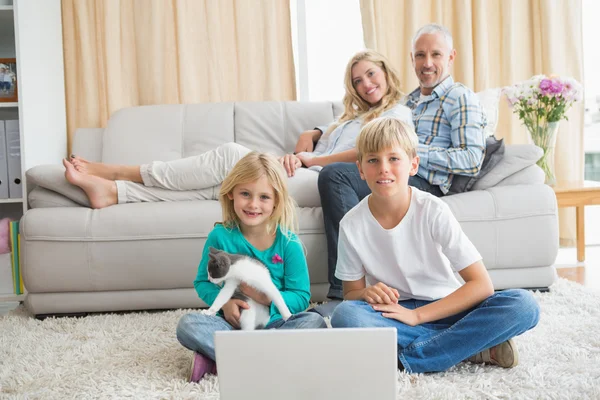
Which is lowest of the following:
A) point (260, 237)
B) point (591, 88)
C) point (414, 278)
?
point (414, 278)

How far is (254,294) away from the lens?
1557 mm

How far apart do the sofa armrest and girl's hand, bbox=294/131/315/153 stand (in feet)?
3.20

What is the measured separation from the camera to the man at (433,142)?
7.09 feet

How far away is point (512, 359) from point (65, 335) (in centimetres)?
134


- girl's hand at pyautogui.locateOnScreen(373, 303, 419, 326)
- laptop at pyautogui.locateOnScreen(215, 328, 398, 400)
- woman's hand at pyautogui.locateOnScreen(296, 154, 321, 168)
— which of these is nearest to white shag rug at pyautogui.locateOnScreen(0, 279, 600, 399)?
girl's hand at pyautogui.locateOnScreen(373, 303, 419, 326)

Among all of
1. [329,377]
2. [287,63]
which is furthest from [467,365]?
[287,63]

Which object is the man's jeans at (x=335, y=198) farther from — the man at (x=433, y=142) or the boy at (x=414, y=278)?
the boy at (x=414, y=278)

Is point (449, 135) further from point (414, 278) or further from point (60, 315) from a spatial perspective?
point (60, 315)

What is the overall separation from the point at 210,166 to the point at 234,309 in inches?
37.4

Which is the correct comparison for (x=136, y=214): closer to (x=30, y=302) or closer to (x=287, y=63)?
(x=30, y=302)

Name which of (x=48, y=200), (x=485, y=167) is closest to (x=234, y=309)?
(x=48, y=200)

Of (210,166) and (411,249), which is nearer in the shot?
(411,249)

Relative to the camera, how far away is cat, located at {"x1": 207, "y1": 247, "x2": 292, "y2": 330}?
59.8 inches

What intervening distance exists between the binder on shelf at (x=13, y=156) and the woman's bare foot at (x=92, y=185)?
60 cm
